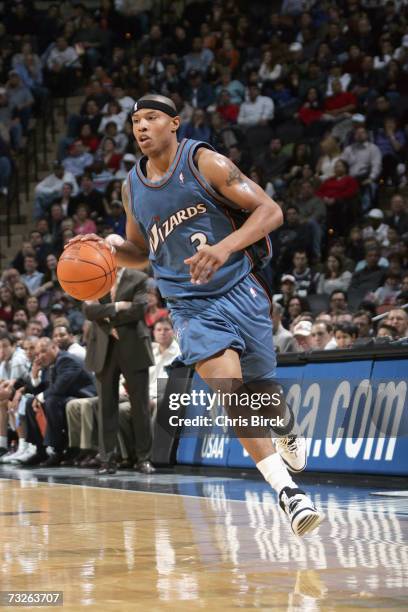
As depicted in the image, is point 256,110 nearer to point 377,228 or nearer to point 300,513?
point 377,228

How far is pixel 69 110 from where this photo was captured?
19281 millimetres

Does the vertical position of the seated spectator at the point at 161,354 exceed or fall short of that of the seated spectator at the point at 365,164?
it falls short

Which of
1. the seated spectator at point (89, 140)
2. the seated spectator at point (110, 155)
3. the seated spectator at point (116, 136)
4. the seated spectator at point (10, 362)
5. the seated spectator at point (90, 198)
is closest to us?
the seated spectator at point (10, 362)

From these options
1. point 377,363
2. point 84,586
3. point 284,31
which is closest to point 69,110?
point 284,31

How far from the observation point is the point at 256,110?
15250 millimetres

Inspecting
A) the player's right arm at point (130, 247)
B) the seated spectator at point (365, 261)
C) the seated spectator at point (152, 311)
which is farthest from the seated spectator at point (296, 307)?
the player's right arm at point (130, 247)

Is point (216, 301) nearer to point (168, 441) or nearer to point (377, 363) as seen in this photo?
point (377, 363)

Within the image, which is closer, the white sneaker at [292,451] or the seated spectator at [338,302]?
the white sneaker at [292,451]

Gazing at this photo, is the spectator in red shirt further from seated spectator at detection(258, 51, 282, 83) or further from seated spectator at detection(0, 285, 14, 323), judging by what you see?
seated spectator at detection(0, 285, 14, 323)

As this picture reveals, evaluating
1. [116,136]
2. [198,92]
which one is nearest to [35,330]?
[116,136]

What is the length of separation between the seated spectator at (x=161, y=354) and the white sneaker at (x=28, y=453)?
1.54 m

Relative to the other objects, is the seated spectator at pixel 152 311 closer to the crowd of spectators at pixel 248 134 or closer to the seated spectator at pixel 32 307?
the crowd of spectators at pixel 248 134

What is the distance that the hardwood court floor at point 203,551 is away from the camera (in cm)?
360

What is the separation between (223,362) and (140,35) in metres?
15.2
